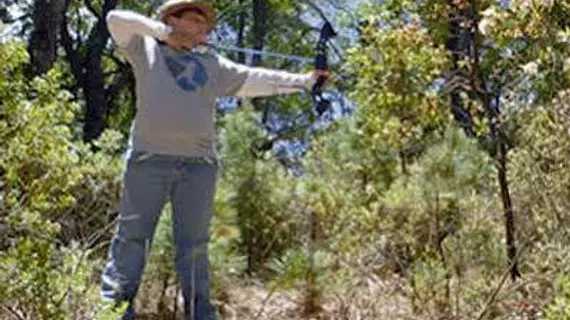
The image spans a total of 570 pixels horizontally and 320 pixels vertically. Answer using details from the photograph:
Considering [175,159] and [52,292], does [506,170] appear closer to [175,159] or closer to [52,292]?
[175,159]

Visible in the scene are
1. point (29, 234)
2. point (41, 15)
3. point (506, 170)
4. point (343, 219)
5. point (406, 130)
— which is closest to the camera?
point (29, 234)

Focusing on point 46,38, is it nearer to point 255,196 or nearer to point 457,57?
point 255,196

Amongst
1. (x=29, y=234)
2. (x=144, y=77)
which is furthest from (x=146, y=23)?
(x=29, y=234)

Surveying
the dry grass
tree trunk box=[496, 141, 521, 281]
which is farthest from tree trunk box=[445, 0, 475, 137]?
the dry grass

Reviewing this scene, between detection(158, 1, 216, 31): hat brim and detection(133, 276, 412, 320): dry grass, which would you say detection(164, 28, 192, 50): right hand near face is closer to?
detection(158, 1, 216, 31): hat brim

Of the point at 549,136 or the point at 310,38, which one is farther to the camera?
the point at 310,38

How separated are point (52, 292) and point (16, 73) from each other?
961 mm

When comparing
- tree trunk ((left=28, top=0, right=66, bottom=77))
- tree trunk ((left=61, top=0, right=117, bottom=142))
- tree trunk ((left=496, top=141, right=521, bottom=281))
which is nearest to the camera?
tree trunk ((left=496, top=141, right=521, bottom=281))

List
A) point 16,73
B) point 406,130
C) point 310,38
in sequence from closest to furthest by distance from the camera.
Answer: point 16,73 → point 406,130 → point 310,38

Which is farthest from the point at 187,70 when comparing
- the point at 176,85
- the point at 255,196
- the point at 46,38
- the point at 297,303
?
the point at 46,38

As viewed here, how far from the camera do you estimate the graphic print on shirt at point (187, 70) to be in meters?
3.49

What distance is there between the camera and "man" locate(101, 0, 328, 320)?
10.9ft

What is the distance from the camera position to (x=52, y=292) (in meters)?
2.27

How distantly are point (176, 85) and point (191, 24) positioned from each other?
0.23 metres
